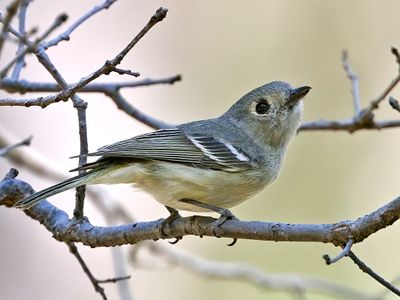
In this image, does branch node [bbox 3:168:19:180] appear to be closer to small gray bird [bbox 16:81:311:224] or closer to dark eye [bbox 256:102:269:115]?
small gray bird [bbox 16:81:311:224]

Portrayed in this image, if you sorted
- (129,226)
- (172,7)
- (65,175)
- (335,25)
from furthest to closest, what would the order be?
(335,25) < (172,7) < (65,175) < (129,226)

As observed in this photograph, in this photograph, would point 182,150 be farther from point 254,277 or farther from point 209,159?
point 254,277

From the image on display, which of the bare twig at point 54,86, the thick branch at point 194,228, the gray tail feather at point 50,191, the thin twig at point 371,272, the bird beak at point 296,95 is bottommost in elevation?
the thin twig at point 371,272

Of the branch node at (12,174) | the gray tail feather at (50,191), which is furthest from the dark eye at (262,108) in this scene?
the branch node at (12,174)

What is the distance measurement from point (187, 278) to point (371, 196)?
1.97 metres

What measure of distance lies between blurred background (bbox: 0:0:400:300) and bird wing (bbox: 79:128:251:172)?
59.5 inches

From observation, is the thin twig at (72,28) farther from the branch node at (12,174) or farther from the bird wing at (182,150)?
the branch node at (12,174)

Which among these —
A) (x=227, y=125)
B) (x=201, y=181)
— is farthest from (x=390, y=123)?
(x=201, y=181)

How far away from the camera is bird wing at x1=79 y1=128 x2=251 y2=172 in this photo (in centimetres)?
353

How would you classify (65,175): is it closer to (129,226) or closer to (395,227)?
(129,226)

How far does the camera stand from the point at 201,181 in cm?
348

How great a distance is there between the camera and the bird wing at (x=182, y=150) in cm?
353

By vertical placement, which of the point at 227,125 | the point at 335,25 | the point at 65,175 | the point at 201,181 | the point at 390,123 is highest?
the point at 335,25

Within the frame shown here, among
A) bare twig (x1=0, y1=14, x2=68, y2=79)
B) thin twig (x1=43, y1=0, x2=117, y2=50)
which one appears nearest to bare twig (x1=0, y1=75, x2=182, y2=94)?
thin twig (x1=43, y1=0, x2=117, y2=50)
